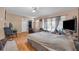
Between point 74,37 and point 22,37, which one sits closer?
point 74,37

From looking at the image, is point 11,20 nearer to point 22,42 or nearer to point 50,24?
point 22,42

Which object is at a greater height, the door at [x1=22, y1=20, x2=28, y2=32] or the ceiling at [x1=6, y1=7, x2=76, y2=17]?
the ceiling at [x1=6, y1=7, x2=76, y2=17]

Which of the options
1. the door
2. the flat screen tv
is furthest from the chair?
the flat screen tv

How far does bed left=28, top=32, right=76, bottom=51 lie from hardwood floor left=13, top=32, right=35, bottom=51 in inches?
3.0

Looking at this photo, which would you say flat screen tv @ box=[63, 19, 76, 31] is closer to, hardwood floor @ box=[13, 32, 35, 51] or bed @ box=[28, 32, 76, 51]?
bed @ box=[28, 32, 76, 51]

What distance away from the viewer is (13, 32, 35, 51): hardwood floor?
1968mm

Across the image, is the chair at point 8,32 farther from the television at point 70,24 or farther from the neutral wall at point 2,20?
the television at point 70,24

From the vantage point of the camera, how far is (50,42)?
1.95 meters

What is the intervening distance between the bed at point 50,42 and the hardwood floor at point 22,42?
3.0 inches

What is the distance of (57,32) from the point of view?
202cm
